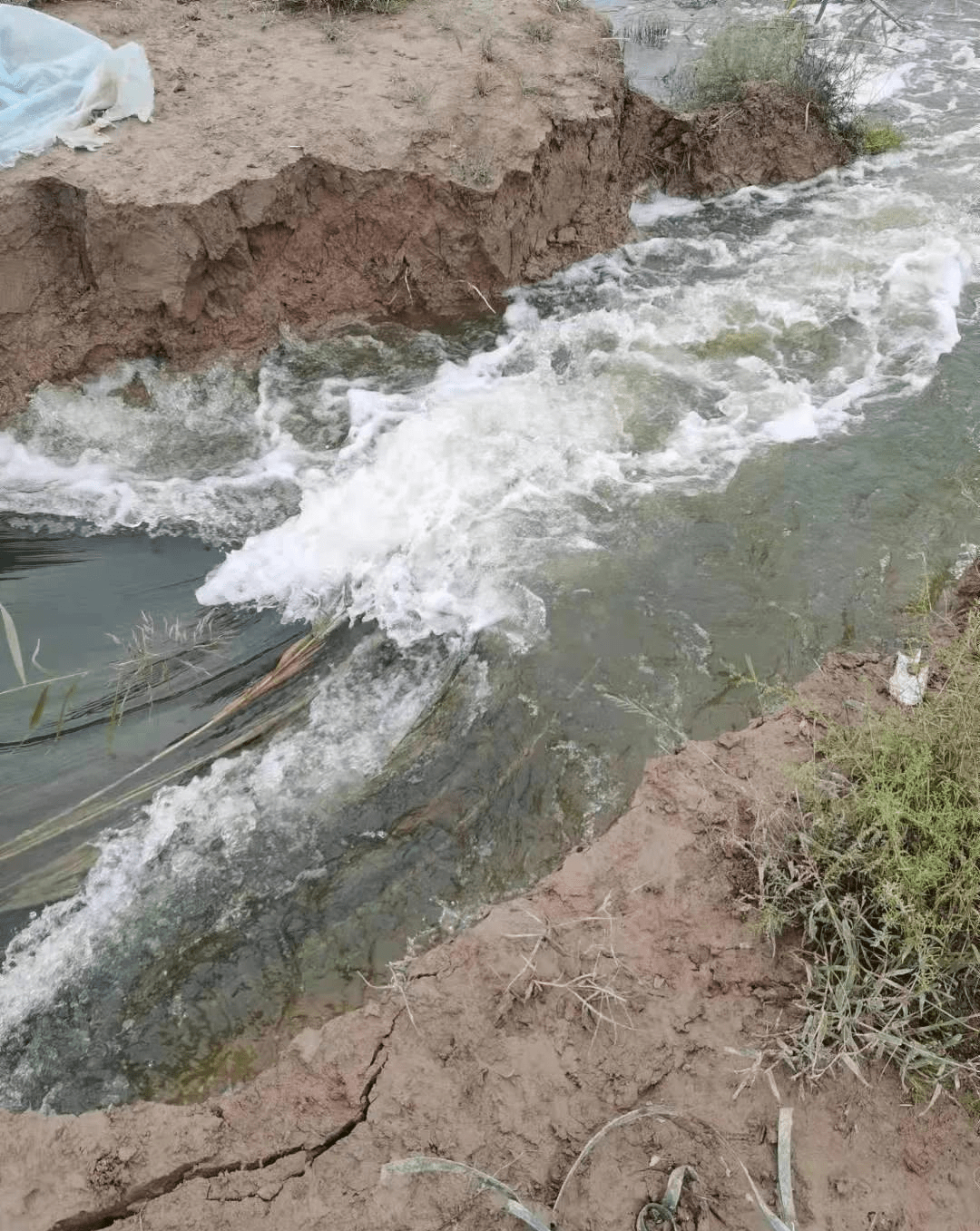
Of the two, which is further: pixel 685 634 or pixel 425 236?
pixel 425 236

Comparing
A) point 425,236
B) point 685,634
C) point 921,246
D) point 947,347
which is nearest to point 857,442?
point 947,347

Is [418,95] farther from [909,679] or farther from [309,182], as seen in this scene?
[909,679]

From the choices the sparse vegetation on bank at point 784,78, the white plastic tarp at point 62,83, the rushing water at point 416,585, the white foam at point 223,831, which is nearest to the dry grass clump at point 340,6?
the white plastic tarp at point 62,83

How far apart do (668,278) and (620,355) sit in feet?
3.34

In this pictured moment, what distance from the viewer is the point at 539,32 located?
634 cm

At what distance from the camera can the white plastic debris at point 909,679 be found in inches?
131

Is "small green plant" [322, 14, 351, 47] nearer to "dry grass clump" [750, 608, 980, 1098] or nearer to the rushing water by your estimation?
the rushing water

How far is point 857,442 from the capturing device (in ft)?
16.5

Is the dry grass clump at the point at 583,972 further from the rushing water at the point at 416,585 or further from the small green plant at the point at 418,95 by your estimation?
the small green plant at the point at 418,95

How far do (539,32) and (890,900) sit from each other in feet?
20.7

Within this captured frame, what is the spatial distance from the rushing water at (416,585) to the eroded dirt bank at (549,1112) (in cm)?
38

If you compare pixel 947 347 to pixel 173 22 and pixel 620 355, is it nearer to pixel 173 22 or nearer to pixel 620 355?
pixel 620 355

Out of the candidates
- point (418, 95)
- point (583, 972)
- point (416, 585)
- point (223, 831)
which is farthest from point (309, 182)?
point (583, 972)

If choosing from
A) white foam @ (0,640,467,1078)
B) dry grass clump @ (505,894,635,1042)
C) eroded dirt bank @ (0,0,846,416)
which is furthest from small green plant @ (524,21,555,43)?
dry grass clump @ (505,894,635,1042)
